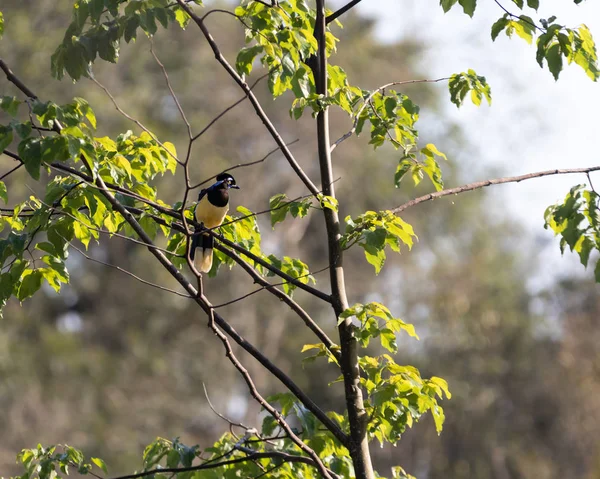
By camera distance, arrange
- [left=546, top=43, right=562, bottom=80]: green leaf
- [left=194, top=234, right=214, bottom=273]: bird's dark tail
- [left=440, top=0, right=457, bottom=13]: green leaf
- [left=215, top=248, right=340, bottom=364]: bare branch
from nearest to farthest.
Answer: [left=546, top=43, right=562, bottom=80]: green leaf < [left=440, top=0, right=457, bottom=13]: green leaf < [left=215, top=248, right=340, bottom=364]: bare branch < [left=194, top=234, right=214, bottom=273]: bird's dark tail

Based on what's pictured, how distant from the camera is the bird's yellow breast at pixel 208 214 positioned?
496 cm

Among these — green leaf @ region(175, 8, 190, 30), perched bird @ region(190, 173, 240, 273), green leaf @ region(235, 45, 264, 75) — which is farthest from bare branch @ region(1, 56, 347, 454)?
perched bird @ region(190, 173, 240, 273)

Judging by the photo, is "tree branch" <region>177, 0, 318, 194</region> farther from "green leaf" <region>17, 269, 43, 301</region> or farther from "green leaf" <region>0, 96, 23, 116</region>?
"green leaf" <region>17, 269, 43, 301</region>

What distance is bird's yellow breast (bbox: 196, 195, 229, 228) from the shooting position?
4965mm

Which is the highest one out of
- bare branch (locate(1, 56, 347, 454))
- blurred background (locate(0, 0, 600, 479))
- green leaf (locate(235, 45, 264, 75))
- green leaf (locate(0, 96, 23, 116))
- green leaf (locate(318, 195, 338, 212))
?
blurred background (locate(0, 0, 600, 479))

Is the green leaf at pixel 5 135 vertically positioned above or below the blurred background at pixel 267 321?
below

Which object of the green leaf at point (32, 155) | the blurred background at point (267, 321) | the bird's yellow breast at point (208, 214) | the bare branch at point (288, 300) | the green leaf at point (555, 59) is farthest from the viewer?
the blurred background at point (267, 321)

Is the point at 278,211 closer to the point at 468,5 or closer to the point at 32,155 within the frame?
the point at 468,5

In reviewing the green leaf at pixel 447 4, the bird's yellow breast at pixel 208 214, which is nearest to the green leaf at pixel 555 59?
the green leaf at pixel 447 4

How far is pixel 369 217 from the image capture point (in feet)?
11.7

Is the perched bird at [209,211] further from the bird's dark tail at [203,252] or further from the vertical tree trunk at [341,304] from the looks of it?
the vertical tree trunk at [341,304]

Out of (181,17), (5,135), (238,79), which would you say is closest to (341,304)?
(238,79)

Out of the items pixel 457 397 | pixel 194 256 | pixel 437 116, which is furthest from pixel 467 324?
pixel 194 256

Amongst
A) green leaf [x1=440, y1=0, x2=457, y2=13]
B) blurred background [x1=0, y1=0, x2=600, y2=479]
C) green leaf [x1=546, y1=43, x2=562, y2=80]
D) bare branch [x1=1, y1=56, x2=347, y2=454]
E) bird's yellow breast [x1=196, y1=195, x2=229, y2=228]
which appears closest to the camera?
bare branch [x1=1, y1=56, x2=347, y2=454]
